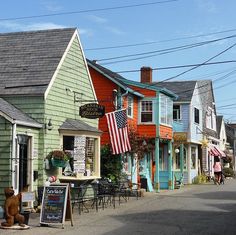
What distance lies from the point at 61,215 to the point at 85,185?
5882 millimetres

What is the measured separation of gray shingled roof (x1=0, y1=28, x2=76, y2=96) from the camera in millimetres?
18203

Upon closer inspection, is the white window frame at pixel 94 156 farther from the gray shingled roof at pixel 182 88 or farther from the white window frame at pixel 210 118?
the white window frame at pixel 210 118

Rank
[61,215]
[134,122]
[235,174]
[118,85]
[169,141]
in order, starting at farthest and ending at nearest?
→ 1. [235,174]
2. [169,141]
3. [134,122]
4. [118,85]
5. [61,215]

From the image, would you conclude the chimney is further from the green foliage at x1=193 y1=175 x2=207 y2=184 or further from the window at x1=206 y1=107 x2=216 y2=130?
the window at x1=206 y1=107 x2=216 y2=130

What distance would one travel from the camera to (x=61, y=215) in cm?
Result: 1395

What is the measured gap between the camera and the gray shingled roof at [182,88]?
37.4 m

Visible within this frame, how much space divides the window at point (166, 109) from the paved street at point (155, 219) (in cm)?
904

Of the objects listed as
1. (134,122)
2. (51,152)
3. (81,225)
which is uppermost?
(134,122)

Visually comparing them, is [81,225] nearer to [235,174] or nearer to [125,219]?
[125,219]

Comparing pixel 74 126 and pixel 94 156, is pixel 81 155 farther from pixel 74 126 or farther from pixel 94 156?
pixel 94 156

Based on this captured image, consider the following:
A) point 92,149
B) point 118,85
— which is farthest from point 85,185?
point 118,85

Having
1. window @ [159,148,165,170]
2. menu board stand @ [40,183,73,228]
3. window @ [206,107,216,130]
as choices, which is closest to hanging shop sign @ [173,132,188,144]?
window @ [159,148,165,170]

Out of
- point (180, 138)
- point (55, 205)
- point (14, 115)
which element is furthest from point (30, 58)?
point (180, 138)

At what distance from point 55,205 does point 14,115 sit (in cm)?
382
